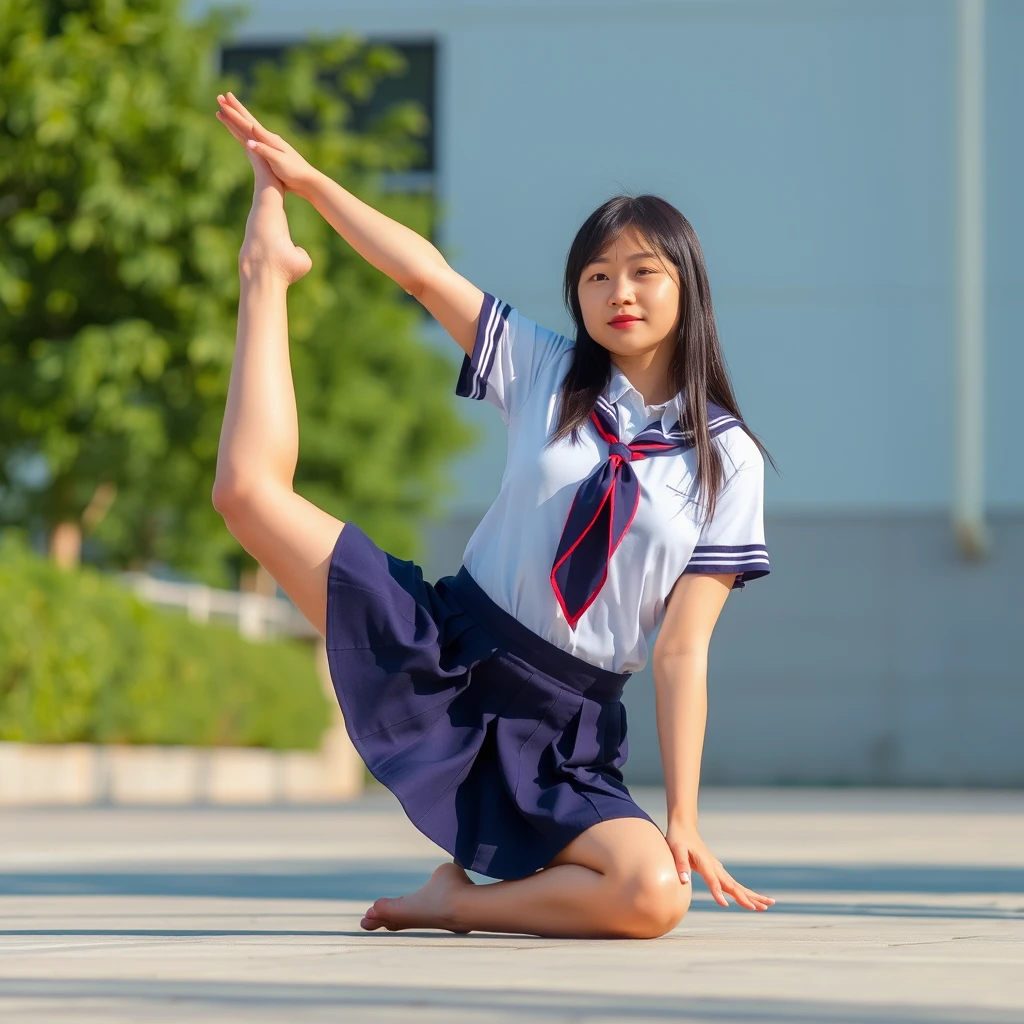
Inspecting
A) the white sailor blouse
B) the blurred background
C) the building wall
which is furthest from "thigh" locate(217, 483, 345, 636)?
the building wall

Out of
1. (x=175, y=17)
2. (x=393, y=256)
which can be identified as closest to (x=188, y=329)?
(x=175, y=17)

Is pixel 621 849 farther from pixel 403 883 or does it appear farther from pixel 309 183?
pixel 403 883

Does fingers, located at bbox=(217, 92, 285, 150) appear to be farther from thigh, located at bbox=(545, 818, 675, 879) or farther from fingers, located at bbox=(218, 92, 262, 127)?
thigh, located at bbox=(545, 818, 675, 879)

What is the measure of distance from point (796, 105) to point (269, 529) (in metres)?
18.9

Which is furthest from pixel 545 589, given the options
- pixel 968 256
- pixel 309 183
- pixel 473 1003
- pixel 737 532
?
pixel 968 256

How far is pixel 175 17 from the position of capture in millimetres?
13008

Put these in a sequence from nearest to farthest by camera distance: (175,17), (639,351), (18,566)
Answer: (639,351), (18,566), (175,17)

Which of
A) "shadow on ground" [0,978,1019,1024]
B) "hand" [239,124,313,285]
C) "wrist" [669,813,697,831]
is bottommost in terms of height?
"shadow on ground" [0,978,1019,1024]

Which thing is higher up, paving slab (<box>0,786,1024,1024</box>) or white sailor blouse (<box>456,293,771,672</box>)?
white sailor blouse (<box>456,293,771,672</box>)

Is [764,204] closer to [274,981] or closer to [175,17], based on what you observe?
[175,17]

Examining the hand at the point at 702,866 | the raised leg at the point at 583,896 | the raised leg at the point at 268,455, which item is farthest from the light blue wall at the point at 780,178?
the hand at the point at 702,866

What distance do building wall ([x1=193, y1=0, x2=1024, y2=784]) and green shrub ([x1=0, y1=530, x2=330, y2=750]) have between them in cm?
593

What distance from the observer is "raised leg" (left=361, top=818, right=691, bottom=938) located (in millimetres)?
3553

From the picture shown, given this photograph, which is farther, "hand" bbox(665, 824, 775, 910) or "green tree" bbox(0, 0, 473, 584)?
"green tree" bbox(0, 0, 473, 584)
